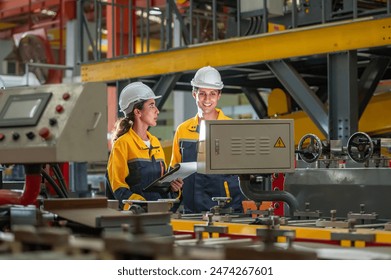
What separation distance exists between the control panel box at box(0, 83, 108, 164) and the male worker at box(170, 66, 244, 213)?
9.68ft

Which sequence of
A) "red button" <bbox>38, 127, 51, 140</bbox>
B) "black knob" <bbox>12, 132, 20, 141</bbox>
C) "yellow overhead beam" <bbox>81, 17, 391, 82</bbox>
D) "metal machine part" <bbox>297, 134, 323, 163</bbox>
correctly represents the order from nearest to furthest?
"red button" <bbox>38, 127, 51, 140</bbox>, "black knob" <bbox>12, 132, 20, 141</bbox>, "metal machine part" <bbox>297, 134, 323, 163</bbox>, "yellow overhead beam" <bbox>81, 17, 391, 82</bbox>

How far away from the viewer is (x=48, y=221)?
2789 millimetres

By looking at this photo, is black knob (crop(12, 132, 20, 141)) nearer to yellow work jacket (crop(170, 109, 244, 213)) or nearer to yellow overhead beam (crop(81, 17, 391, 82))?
yellow work jacket (crop(170, 109, 244, 213))

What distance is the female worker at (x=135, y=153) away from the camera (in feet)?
17.4

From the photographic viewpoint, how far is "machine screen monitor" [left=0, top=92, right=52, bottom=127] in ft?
9.15

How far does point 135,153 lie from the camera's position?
5473mm

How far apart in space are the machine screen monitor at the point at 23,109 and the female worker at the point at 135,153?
7.46 ft

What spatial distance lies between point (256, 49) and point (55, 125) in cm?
491

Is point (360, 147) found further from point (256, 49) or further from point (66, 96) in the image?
point (66, 96)

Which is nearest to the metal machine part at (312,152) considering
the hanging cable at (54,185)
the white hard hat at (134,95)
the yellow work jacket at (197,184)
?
the yellow work jacket at (197,184)

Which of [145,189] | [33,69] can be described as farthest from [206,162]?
[33,69]

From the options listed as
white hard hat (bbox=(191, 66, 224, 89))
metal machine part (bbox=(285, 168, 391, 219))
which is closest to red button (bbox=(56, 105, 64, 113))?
metal machine part (bbox=(285, 168, 391, 219))
